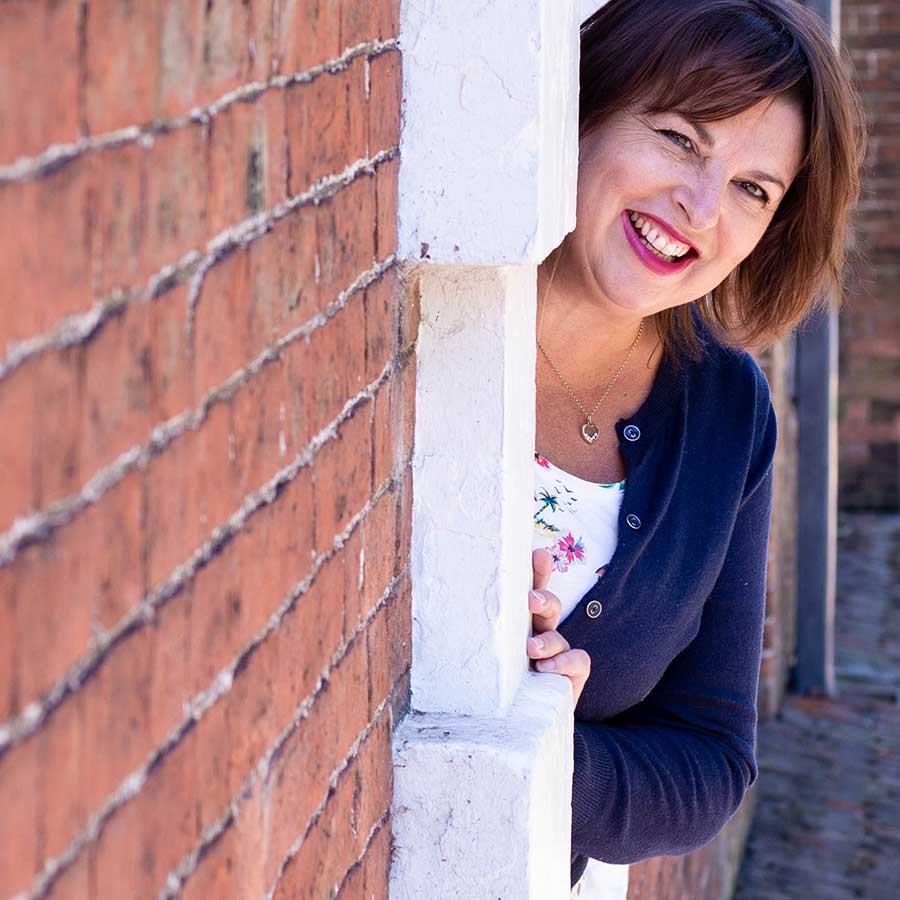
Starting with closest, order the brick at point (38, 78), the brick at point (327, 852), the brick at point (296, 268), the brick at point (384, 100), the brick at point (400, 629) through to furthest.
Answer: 1. the brick at point (38, 78)
2. the brick at point (296, 268)
3. the brick at point (327, 852)
4. the brick at point (384, 100)
5. the brick at point (400, 629)

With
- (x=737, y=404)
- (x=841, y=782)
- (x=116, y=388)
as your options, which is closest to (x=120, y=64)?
(x=116, y=388)

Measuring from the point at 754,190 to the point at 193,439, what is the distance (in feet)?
4.79

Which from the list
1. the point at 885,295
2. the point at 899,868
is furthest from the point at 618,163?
the point at 885,295

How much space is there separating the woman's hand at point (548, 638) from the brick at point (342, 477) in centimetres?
51

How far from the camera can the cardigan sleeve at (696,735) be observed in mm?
2029

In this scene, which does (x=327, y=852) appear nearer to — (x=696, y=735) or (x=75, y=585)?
(x=75, y=585)

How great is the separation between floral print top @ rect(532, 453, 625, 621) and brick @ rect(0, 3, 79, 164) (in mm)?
1436

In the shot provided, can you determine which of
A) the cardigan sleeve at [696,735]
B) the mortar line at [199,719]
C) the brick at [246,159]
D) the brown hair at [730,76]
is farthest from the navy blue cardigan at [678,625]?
the brick at [246,159]

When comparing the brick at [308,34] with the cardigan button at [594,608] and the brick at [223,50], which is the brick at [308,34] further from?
the cardigan button at [594,608]

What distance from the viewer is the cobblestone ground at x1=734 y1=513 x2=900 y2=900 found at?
4.85 metres

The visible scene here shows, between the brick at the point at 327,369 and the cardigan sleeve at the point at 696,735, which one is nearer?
the brick at the point at 327,369

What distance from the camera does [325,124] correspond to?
114cm

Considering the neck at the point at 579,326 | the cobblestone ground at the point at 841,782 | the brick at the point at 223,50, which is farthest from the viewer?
the cobblestone ground at the point at 841,782

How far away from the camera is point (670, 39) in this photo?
6.89ft
